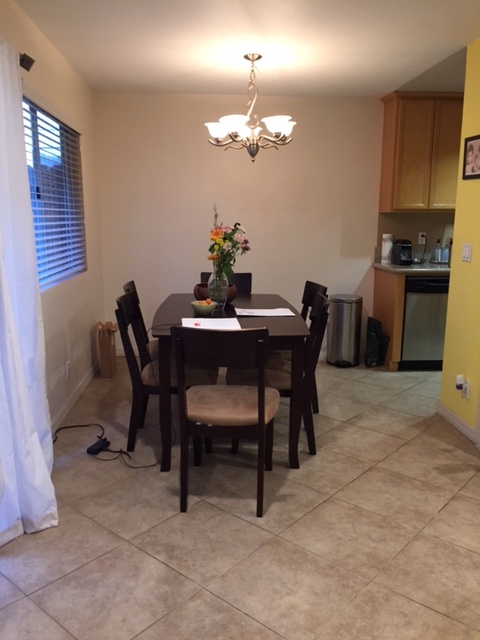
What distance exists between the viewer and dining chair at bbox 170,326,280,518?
2109 mm

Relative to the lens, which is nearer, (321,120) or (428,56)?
(428,56)

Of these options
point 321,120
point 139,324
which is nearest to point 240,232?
point 139,324

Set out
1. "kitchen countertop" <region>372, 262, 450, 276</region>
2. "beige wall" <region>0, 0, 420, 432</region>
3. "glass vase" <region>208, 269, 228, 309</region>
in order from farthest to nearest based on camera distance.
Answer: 1. "beige wall" <region>0, 0, 420, 432</region>
2. "kitchen countertop" <region>372, 262, 450, 276</region>
3. "glass vase" <region>208, 269, 228, 309</region>

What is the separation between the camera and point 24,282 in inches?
91.3

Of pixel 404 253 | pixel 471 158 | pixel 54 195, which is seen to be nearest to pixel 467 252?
pixel 471 158

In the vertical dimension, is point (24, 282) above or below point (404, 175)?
below

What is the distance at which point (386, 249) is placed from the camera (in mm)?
4727

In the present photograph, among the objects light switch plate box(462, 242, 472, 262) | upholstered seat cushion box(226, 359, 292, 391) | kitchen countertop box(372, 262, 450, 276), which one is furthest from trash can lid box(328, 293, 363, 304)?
upholstered seat cushion box(226, 359, 292, 391)

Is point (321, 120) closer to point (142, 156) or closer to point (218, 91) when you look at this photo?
point (218, 91)

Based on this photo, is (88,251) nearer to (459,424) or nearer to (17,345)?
(17,345)

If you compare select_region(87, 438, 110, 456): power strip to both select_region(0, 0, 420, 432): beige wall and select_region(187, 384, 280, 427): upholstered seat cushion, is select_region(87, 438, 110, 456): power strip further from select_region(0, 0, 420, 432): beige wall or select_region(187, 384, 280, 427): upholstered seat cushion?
select_region(0, 0, 420, 432): beige wall

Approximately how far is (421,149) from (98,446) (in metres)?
3.58

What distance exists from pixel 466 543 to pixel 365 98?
149 inches

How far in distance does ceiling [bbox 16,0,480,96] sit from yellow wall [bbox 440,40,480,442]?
1.18ft
